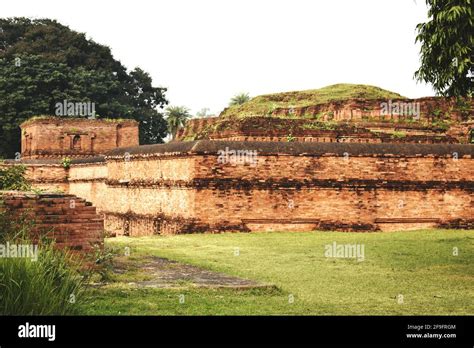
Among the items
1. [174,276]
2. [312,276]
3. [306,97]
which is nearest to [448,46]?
[312,276]

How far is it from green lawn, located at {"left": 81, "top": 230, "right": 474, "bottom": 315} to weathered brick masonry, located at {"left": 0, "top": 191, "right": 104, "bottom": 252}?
868 millimetres

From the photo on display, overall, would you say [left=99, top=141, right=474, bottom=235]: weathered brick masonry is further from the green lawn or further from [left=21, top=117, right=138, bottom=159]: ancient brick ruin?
[left=21, top=117, right=138, bottom=159]: ancient brick ruin

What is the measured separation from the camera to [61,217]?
8938 millimetres

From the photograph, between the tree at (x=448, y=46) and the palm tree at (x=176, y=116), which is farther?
the palm tree at (x=176, y=116)

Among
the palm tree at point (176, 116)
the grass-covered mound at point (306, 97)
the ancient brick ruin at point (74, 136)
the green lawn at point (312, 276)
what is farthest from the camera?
the palm tree at point (176, 116)

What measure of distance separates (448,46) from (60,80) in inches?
1381

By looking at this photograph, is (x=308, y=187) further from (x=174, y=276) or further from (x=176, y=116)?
(x=176, y=116)


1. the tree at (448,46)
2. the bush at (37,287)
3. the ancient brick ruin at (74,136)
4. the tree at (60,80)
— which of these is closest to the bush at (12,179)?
the bush at (37,287)

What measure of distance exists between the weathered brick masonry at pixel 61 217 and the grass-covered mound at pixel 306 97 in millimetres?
21185

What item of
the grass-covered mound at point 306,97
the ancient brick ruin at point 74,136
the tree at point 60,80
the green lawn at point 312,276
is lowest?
the green lawn at point 312,276

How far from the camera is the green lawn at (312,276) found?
772 centimetres

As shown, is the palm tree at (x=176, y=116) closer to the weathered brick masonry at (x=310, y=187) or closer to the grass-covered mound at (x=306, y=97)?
the grass-covered mound at (x=306, y=97)
